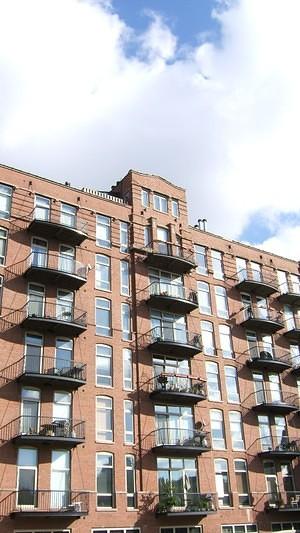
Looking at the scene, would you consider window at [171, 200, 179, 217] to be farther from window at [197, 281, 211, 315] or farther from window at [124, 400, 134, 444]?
window at [124, 400, 134, 444]

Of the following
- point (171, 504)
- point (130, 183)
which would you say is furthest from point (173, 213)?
point (171, 504)

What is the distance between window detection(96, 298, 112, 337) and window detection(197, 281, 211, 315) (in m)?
6.59

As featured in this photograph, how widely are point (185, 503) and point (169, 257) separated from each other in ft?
42.8

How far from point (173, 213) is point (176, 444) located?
48.0 feet

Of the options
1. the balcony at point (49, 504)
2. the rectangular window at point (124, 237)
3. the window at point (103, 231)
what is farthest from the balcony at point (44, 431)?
the rectangular window at point (124, 237)

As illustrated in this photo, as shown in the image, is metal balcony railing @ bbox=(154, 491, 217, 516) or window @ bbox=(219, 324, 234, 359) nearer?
metal balcony railing @ bbox=(154, 491, 217, 516)

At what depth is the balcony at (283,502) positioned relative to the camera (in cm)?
3116

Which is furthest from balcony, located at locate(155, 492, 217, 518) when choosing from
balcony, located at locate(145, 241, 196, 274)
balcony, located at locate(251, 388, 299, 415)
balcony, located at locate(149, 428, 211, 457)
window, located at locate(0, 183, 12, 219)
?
window, located at locate(0, 183, 12, 219)

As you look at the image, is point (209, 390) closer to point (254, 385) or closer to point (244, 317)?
point (254, 385)

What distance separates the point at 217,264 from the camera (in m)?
37.9

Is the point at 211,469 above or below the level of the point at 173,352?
below

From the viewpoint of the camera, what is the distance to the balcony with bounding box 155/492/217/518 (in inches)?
1065

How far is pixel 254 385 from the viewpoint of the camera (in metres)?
34.9

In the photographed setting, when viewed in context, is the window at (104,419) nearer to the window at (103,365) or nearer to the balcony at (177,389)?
the window at (103,365)
